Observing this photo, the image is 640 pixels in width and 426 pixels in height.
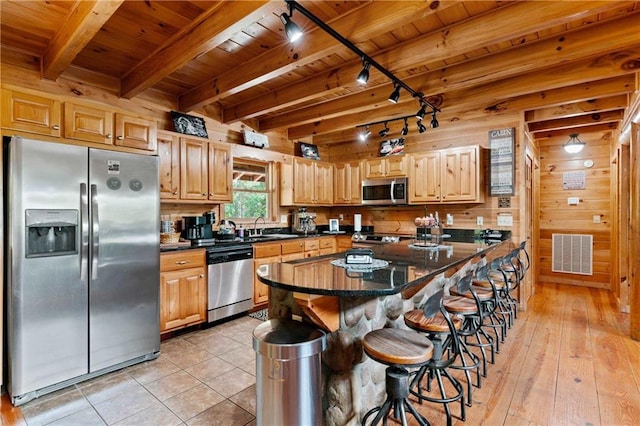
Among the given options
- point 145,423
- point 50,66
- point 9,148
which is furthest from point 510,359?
point 50,66

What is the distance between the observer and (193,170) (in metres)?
3.79

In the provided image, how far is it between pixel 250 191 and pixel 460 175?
2961mm

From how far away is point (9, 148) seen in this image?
227 centimetres

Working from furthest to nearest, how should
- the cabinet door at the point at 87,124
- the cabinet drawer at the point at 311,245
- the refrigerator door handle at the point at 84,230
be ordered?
the cabinet drawer at the point at 311,245 < the cabinet door at the point at 87,124 < the refrigerator door handle at the point at 84,230

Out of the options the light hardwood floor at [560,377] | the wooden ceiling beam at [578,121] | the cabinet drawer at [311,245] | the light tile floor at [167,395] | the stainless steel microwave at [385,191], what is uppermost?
the wooden ceiling beam at [578,121]

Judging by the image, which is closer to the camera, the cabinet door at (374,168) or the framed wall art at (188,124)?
the framed wall art at (188,124)

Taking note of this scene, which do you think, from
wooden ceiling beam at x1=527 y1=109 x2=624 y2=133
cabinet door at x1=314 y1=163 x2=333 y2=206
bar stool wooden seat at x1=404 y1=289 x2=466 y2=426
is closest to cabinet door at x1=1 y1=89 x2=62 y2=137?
bar stool wooden seat at x1=404 y1=289 x2=466 y2=426

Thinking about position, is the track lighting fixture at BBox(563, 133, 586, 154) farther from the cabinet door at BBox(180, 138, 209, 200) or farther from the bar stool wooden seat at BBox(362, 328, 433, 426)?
the cabinet door at BBox(180, 138, 209, 200)

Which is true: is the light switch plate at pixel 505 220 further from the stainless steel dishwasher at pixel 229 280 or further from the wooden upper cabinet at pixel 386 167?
the stainless steel dishwasher at pixel 229 280

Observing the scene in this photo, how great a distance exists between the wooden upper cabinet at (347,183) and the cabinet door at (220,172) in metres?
2.14

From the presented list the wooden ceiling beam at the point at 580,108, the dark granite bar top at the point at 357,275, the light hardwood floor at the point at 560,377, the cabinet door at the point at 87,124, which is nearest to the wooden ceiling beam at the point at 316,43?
the cabinet door at the point at 87,124

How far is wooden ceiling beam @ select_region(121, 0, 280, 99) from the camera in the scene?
203 cm

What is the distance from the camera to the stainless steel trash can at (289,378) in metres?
1.59

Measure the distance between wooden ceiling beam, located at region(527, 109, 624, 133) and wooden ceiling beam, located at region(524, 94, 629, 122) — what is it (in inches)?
15.5
